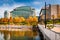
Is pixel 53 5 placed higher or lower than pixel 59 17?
higher

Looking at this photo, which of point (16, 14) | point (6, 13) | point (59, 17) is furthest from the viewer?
point (16, 14)

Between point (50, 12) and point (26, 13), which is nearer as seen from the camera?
point (50, 12)

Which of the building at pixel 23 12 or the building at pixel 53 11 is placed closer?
the building at pixel 53 11

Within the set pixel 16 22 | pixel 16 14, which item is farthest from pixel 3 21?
pixel 16 14

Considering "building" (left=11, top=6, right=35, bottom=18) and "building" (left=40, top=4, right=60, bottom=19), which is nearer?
"building" (left=40, top=4, right=60, bottom=19)

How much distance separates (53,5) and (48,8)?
7.73 feet

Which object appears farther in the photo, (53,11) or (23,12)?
(23,12)

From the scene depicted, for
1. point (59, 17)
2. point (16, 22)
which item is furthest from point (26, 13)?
point (59, 17)

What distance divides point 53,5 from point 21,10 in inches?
1004

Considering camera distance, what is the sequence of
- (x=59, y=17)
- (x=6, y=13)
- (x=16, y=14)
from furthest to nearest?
(x=16, y=14)
(x=6, y=13)
(x=59, y=17)

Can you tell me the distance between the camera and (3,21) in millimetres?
68812

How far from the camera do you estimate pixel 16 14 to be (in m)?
86.3

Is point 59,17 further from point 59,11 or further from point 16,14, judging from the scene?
point 16,14

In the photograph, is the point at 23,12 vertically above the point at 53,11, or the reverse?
the point at 53,11
